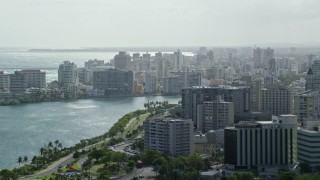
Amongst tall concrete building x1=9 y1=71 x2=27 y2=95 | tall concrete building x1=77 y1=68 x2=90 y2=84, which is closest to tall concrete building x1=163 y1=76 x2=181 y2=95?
tall concrete building x1=77 y1=68 x2=90 y2=84

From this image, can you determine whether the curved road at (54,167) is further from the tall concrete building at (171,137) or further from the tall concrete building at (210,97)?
the tall concrete building at (210,97)

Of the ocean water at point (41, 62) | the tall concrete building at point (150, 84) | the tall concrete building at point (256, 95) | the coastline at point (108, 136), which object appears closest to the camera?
the coastline at point (108, 136)

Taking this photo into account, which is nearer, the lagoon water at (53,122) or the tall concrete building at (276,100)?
the lagoon water at (53,122)

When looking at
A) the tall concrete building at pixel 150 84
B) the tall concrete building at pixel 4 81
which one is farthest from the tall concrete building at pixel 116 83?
the tall concrete building at pixel 4 81

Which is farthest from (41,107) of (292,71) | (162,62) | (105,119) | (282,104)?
(292,71)

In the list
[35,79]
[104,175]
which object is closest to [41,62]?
[35,79]

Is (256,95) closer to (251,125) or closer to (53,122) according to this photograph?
(53,122)
